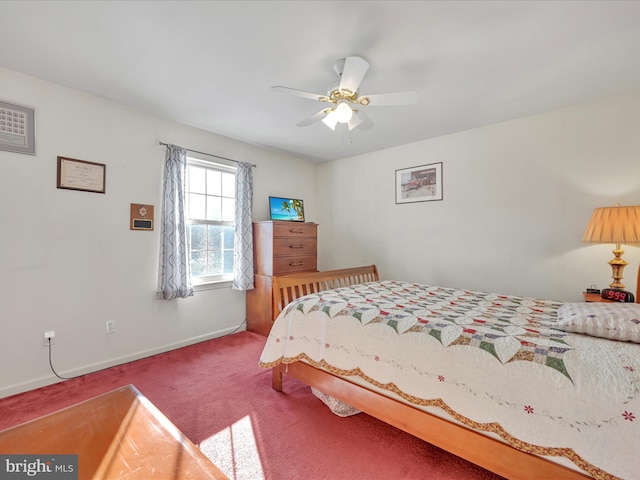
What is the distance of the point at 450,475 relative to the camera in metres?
1.45

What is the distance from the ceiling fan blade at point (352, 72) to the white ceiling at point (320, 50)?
0.64 feet

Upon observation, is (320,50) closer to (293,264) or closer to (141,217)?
(141,217)

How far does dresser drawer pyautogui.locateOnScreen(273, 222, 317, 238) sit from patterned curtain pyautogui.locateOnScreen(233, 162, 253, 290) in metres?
0.36

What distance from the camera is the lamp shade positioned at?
7.02ft

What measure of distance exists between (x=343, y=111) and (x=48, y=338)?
118 inches

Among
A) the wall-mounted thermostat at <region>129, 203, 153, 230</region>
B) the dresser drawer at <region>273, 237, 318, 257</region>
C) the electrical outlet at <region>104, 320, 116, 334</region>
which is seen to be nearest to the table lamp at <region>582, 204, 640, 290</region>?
the dresser drawer at <region>273, 237, 318, 257</region>

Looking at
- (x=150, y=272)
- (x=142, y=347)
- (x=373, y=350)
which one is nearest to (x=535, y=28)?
(x=373, y=350)

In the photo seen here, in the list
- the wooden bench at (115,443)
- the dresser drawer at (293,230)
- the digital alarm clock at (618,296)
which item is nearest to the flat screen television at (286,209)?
the dresser drawer at (293,230)

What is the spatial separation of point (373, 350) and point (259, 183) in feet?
9.62

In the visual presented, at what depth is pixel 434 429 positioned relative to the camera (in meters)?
1.43

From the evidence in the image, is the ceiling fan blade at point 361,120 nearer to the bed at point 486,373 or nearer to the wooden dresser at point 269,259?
the bed at point 486,373

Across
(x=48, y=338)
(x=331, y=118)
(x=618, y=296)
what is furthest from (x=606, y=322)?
(x=48, y=338)

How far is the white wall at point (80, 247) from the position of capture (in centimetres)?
222

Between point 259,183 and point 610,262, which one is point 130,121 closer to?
point 259,183
